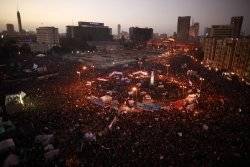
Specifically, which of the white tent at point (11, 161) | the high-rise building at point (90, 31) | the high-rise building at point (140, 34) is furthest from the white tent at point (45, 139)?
the high-rise building at point (140, 34)

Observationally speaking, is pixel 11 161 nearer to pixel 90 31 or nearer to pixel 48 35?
pixel 48 35

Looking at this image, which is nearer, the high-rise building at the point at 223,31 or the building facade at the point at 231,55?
the building facade at the point at 231,55

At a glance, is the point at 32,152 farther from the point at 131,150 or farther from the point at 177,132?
the point at 177,132

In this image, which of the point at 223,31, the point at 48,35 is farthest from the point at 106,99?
the point at 48,35

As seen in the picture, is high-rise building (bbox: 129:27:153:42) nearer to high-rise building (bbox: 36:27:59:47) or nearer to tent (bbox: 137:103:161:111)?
high-rise building (bbox: 36:27:59:47)

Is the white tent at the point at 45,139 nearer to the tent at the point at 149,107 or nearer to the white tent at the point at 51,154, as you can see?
the white tent at the point at 51,154

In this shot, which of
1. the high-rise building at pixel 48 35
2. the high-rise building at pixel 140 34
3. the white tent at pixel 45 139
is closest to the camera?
the white tent at pixel 45 139

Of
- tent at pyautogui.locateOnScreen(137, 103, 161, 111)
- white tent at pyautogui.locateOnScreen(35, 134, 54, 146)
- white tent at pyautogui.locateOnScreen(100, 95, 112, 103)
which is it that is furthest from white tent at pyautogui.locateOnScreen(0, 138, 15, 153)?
tent at pyautogui.locateOnScreen(137, 103, 161, 111)

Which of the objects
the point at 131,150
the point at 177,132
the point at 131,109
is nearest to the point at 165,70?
the point at 131,109

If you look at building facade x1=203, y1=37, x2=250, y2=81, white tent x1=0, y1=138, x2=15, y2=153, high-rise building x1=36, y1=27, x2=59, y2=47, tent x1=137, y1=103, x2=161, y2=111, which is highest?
high-rise building x1=36, y1=27, x2=59, y2=47
